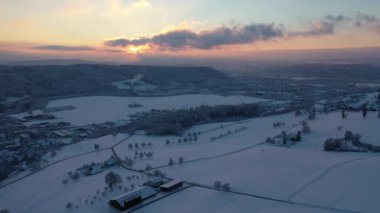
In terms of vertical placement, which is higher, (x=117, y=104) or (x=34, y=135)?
(x=117, y=104)

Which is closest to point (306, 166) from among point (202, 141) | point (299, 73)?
point (202, 141)

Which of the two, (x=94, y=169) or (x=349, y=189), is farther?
(x=94, y=169)

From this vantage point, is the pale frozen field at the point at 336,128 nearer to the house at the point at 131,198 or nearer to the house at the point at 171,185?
the house at the point at 171,185

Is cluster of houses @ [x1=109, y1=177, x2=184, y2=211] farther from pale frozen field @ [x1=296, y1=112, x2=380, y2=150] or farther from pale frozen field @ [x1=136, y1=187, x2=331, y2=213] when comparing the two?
pale frozen field @ [x1=296, y1=112, x2=380, y2=150]

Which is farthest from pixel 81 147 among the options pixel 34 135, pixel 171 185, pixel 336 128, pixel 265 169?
pixel 336 128

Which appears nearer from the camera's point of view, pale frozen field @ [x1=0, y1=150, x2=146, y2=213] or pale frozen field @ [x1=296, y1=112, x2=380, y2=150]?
pale frozen field @ [x1=0, y1=150, x2=146, y2=213]

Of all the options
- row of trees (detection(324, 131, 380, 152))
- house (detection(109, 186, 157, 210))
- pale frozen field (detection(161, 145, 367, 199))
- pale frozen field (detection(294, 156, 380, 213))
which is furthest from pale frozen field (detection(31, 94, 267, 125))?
pale frozen field (detection(294, 156, 380, 213))

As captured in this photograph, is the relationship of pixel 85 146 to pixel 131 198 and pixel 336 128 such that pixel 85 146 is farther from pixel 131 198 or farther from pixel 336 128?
pixel 336 128

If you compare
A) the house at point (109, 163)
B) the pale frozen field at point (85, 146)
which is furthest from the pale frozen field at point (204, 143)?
the house at point (109, 163)
